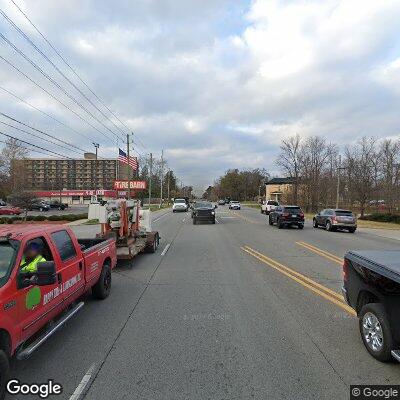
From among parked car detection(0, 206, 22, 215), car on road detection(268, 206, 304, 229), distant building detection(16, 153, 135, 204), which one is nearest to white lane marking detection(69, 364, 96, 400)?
car on road detection(268, 206, 304, 229)

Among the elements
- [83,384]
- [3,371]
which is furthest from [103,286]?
[3,371]

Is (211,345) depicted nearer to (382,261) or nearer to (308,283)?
(382,261)

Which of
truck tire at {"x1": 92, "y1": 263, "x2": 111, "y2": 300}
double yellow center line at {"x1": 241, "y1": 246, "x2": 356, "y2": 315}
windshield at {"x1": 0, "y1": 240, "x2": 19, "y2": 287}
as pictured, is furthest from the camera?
truck tire at {"x1": 92, "y1": 263, "x2": 111, "y2": 300}

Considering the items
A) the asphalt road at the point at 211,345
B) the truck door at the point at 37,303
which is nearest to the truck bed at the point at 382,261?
the asphalt road at the point at 211,345

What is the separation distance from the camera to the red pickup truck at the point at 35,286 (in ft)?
13.1

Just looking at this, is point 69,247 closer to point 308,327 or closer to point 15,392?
point 15,392

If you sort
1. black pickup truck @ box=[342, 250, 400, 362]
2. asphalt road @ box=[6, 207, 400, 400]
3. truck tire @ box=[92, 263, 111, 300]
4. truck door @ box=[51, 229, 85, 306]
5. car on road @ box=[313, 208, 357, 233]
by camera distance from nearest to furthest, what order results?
asphalt road @ box=[6, 207, 400, 400]
black pickup truck @ box=[342, 250, 400, 362]
truck door @ box=[51, 229, 85, 306]
truck tire @ box=[92, 263, 111, 300]
car on road @ box=[313, 208, 357, 233]

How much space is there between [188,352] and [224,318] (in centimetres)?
155

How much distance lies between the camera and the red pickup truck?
13.1 feet

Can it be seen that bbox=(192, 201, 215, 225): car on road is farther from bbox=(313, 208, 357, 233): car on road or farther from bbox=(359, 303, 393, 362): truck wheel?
bbox=(359, 303, 393, 362): truck wheel

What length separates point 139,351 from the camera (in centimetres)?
508

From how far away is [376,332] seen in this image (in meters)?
4.86

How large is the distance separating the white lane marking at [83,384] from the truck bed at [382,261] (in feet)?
11.6

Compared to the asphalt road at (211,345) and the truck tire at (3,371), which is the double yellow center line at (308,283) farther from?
the truck tire at (3,371)
